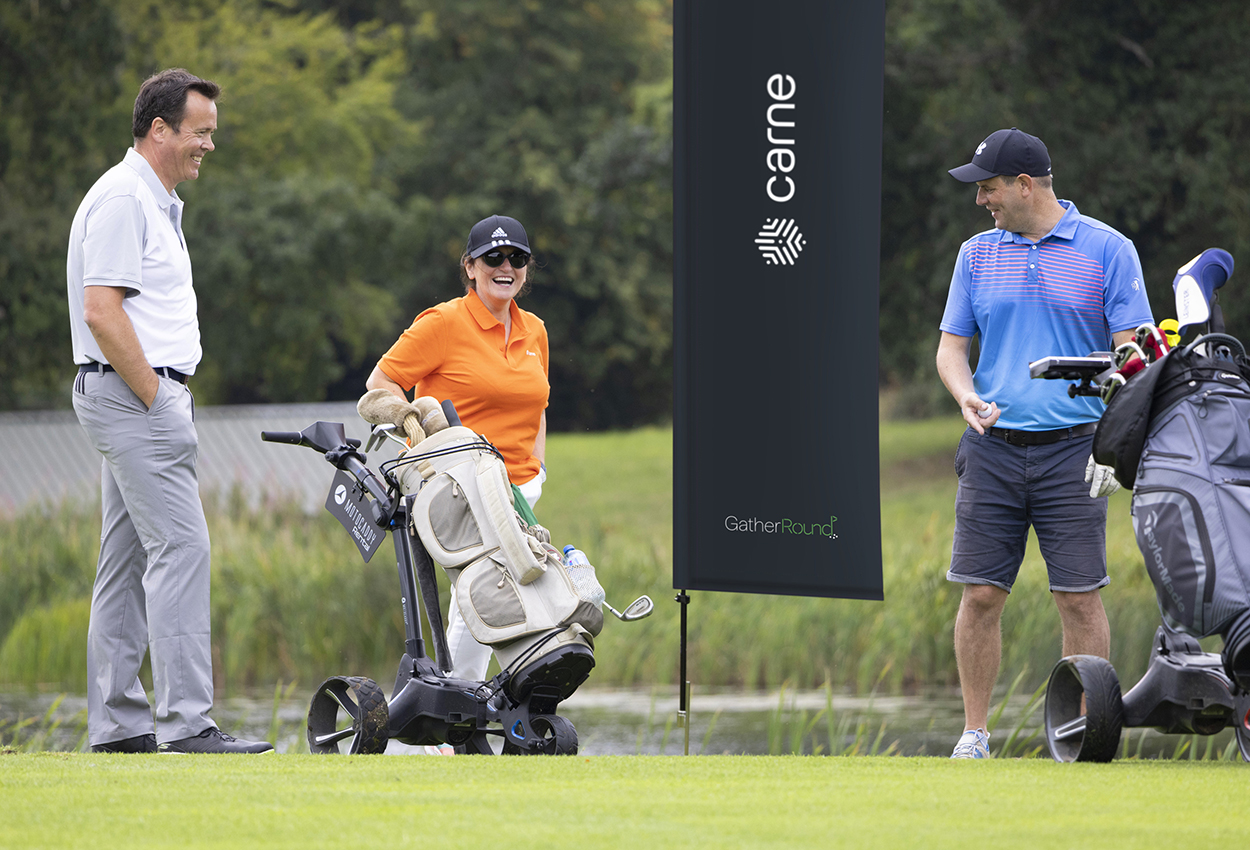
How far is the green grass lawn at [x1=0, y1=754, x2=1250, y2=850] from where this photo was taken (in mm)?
3102

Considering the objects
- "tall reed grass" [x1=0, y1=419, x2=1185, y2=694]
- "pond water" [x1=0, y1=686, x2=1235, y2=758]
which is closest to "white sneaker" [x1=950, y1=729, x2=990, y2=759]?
"pond water" [x1=0, y1=686, x2=1235, y2=758]

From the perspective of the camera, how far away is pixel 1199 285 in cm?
430

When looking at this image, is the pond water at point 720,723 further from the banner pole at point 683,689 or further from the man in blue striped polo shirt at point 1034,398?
the man in blue striped polo shirt at point 1034,398

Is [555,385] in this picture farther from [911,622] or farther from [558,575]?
[558,575]

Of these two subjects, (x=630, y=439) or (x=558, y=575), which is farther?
(x=630, y=439)

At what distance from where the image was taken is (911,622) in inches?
356

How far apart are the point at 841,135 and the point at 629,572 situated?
5.48 meters

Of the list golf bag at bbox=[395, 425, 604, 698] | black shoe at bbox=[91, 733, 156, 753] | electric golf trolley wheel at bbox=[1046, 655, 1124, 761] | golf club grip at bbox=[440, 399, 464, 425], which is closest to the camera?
electric golf trolley wheel at bbox=[1046, 655, 1124, 761]

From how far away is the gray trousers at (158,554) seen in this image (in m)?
4.58

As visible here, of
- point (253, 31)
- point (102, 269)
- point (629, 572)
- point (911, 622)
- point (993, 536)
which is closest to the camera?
point (102, 269)

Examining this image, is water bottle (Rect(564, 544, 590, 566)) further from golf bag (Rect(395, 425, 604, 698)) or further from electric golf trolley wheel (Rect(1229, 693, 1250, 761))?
electric golf trolley wheel (Rect(1229, 693, 1250, 761))

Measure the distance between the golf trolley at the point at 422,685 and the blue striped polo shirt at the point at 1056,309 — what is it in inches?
52.5

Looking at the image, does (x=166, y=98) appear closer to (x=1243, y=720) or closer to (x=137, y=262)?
(x=137, y=262)

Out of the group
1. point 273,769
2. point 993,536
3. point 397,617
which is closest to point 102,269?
point 273,769
